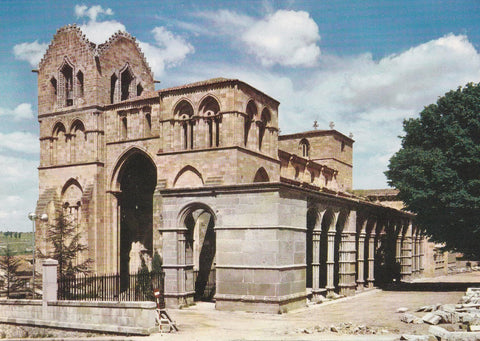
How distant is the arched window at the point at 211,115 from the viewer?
102 feet

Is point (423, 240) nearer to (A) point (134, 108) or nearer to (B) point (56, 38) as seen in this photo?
(A) point (134, 108)

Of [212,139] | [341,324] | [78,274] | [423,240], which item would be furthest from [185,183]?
[423,240]

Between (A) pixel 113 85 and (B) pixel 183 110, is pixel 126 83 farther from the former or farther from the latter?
(B) pixel 183 110

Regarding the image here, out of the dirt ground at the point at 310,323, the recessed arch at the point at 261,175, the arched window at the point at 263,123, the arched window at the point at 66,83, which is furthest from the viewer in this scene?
the arched window at the point at 66,83

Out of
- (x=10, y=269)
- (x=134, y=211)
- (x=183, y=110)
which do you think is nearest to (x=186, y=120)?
(x=183, y=110)

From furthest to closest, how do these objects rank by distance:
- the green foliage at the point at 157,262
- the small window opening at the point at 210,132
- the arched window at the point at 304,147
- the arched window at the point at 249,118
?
the arched window at the point at 304,147 → the green foliage at the point at 157,262 → the arched window at the point at 249,118 → the small window opening at the point at 210,132

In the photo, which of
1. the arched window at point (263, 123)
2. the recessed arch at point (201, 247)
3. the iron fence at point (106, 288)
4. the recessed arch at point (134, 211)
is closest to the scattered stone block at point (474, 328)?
the recessed arch at point (201, 247)

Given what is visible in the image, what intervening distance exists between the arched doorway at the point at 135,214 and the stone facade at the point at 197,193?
0.08m

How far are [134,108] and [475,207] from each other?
67.4ft

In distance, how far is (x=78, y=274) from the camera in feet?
115

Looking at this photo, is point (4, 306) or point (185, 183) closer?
point (4, 306)

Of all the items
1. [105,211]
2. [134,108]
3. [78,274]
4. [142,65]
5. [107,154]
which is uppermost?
[142,65]

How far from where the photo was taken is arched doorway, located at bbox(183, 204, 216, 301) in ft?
80.7

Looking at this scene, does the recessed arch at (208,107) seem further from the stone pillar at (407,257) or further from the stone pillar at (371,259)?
the stone pillar at (407,257)
